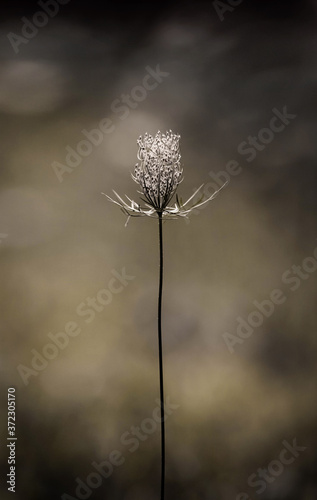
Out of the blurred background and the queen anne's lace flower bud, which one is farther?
the blurred background

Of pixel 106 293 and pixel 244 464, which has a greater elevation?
pixel 106 293

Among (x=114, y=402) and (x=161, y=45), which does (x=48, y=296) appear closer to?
(x=114, y=402)

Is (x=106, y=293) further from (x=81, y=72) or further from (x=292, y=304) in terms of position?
(x=81, y=72)

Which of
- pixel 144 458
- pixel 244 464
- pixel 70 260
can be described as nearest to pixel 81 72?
pixel 70 260

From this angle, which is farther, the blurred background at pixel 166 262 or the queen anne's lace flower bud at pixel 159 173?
the blurred background at pixel 166 262

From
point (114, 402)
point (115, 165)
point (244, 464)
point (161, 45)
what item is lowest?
point (244, 464)

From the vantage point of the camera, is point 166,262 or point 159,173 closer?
point 159,173

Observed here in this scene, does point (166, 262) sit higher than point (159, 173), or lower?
lower

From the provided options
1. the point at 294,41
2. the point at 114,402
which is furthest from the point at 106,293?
the point at 294,41
